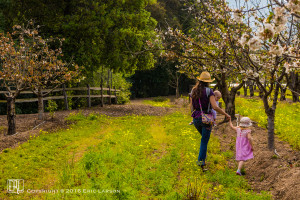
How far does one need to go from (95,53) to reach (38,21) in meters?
3.81

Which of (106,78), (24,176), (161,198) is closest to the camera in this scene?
(161,198)

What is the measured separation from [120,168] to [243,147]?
10.1ft

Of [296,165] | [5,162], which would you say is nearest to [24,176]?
[5,162]

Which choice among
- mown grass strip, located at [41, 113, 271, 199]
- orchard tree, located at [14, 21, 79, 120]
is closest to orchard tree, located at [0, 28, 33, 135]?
orchard tree, located at [14, 21, 79, 120]

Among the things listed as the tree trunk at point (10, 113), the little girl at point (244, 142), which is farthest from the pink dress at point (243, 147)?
the tree trunk at point (10, 113)

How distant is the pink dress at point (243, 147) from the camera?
6.37 meters

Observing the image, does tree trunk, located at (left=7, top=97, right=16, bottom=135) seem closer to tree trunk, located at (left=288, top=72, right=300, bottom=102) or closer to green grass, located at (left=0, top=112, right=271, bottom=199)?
green grass, located at (left=0, top=112, right=271, bottom=199)

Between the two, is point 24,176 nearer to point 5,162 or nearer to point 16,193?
point 16,193

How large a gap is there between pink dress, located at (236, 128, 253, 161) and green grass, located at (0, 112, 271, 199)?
0.47 meters

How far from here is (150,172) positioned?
20.2 feet

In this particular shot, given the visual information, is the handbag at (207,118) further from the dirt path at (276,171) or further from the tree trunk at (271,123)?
the tree trunk at (271,123)

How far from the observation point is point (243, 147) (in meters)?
6.44

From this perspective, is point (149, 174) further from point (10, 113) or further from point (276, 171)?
point (10, 113)

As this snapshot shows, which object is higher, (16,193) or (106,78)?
(106,78)
